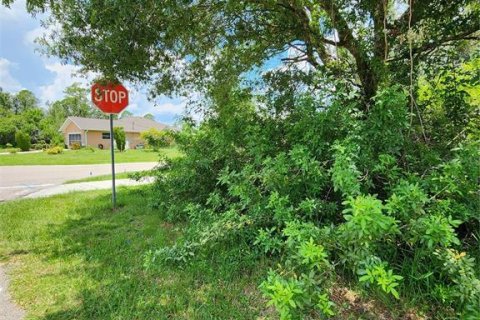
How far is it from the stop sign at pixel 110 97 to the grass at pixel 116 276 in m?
2.06

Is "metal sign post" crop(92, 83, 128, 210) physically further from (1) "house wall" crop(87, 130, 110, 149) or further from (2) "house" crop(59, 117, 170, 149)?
(1) "house wall" crop(87, 130, 110, 149)

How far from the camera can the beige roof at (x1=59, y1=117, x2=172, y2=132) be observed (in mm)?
34781

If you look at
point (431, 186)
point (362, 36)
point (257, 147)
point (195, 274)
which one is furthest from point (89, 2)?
point (362, 36)

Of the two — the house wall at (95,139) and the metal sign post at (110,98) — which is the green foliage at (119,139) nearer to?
the house wall at (95,139)

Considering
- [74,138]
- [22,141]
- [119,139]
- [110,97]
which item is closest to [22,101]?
[74,138]

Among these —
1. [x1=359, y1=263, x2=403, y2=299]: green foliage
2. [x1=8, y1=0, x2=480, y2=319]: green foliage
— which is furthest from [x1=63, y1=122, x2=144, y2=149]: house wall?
[x1=359, y1=263, x2=403, y2=299]: green foliage

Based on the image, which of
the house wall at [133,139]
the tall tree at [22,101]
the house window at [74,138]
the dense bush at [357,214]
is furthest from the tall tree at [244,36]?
the tall tree at [22,101]

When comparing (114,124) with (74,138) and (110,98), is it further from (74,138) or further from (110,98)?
(110,98)

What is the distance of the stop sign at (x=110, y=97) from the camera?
5.02 m

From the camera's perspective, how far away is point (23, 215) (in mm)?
5273

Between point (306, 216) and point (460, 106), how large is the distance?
2.42 meters

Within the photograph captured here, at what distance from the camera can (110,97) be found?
5.32 metres

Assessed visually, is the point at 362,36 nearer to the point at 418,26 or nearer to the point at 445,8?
the point at 418,26

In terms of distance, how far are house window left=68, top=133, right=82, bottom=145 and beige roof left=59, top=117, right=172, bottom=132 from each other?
4.97ft
